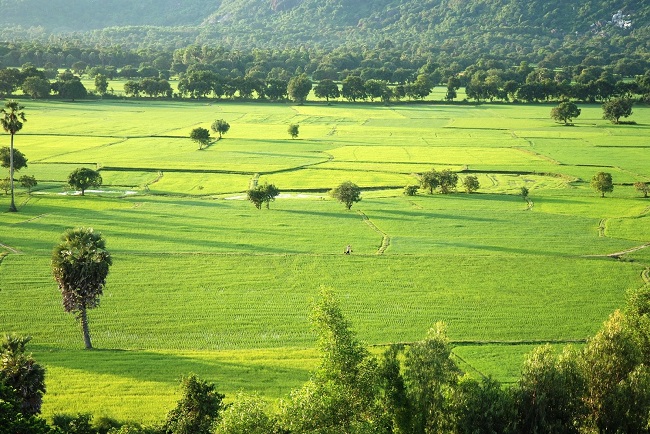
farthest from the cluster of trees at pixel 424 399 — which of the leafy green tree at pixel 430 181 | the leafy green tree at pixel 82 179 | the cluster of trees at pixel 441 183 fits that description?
the leafy green tree at pixel 82 179

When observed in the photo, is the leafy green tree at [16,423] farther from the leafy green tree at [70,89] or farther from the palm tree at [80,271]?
the leafy green tree at [70,89]

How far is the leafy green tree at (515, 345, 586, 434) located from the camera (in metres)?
25.1

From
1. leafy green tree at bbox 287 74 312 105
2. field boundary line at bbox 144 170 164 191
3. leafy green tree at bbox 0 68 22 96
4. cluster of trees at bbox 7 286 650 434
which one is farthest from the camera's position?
leafy green tree at bbox 287 74 312 105

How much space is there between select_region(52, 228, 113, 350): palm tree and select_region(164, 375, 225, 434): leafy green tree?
1232 centimetres

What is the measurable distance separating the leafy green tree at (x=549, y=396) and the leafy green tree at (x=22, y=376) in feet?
63.3

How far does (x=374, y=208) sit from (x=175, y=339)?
3785 cm

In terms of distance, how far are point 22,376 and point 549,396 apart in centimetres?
2079

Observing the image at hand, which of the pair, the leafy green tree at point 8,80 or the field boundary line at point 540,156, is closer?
the field boundary line at point 540,156

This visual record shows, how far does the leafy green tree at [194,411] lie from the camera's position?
2709 cm

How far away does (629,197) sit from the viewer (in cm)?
7919

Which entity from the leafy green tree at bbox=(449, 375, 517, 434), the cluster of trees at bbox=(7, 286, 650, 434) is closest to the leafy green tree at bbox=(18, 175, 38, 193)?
the cluster of trees at bbox=(7, 286, 650, 434)

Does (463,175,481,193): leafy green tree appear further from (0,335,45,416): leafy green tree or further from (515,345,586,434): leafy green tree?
(0,335,45,416): leafy green tree

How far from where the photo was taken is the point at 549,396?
2567 cm

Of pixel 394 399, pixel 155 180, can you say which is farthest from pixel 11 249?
pixel 394 399
